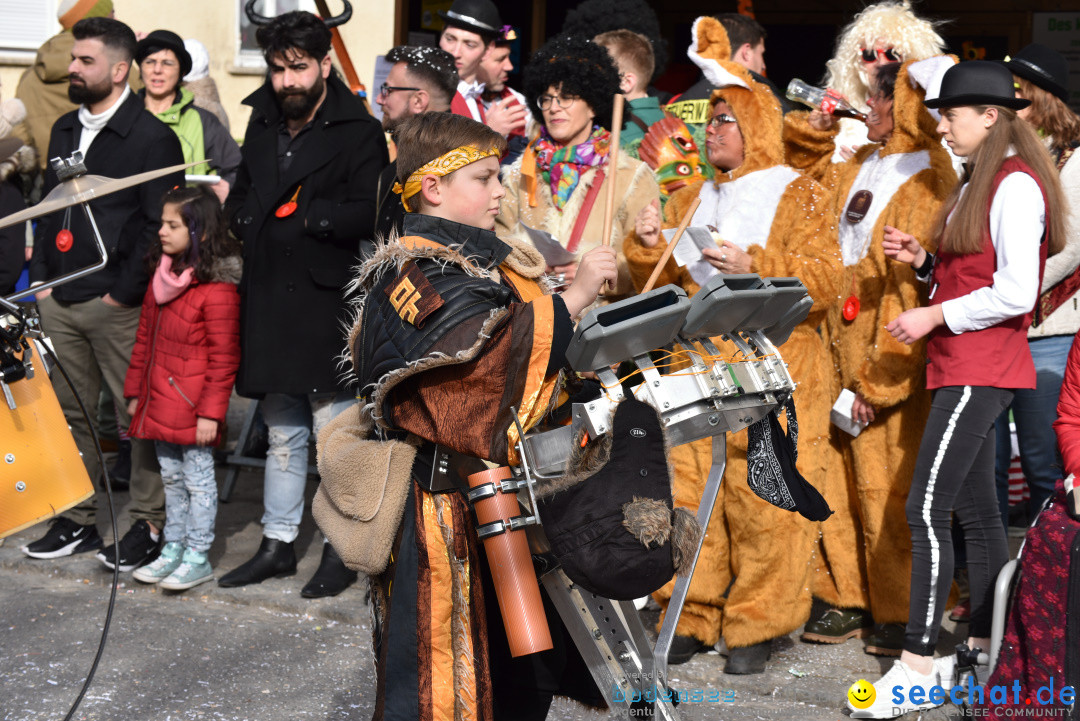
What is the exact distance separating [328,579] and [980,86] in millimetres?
3062

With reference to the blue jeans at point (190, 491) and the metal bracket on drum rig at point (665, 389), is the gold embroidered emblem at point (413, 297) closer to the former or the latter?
the metal bracket on drum rig at point (665, 389)

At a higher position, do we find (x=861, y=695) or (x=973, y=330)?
(x=973, y=330)

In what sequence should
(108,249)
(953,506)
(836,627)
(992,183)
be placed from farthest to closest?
(108,249) < (836,627) < (953,506) < (992,183)

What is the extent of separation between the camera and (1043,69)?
3992 mm

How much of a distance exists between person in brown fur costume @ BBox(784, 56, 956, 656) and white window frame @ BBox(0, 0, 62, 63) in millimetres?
7620

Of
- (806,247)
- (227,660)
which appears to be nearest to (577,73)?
(806,247)

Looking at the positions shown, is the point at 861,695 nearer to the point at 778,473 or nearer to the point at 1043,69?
the point at 778,473

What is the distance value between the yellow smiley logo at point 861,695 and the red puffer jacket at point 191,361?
2.69 m

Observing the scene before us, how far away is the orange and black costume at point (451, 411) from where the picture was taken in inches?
92.4

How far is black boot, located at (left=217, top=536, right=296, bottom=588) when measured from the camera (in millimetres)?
4883

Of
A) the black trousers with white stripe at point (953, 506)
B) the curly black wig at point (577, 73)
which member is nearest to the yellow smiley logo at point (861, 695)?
the black trousers with white stripe at point (953, 506)

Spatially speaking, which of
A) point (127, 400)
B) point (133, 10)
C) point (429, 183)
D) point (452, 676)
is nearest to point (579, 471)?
point (452, 676)

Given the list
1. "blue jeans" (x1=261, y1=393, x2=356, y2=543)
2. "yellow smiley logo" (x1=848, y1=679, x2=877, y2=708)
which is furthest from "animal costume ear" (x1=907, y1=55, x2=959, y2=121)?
"blue jeans" (x1=261, y1=393, x2=356, y2=543)

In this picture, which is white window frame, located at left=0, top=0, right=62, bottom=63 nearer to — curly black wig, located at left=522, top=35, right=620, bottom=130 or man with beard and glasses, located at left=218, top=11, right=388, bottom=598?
man with beard and glasses, located at left=218, top=11, right=388, bottom=598
